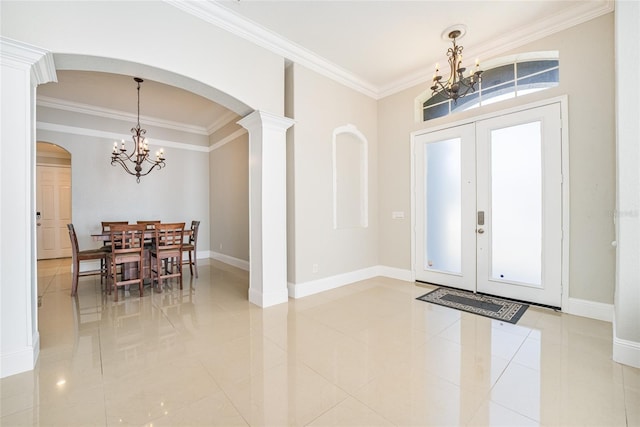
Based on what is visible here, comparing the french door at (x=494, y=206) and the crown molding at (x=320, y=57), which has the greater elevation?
the crown molding at (x=320, y=57)

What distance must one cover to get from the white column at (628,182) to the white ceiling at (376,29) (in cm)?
125

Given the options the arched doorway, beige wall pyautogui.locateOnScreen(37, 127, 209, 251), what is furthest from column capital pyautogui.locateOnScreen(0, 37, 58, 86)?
the arched doorway

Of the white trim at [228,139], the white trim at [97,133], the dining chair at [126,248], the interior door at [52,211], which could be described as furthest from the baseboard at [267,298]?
the interior door at [52,211]

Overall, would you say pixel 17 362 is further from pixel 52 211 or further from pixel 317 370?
pixel 52 211

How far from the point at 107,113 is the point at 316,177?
505cm

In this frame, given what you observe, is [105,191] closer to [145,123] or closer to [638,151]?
[145,123]

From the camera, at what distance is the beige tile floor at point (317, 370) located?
161cm

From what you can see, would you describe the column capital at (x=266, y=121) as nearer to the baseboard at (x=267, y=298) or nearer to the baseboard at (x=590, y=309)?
the baseboard at (x=267, y=298)

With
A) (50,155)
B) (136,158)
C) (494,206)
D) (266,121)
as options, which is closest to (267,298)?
(266,121)

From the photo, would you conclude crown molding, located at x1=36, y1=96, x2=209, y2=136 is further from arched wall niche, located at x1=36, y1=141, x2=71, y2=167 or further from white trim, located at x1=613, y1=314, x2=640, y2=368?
white trim, located at x1=613, y1=314, x2=640, y2=368

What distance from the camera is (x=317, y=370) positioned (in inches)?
81.3

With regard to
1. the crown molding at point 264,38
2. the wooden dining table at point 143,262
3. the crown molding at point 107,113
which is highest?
the crown molding at point 264,38

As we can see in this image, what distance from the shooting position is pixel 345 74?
439cm

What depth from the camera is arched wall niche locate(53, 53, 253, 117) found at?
7.88 ft
